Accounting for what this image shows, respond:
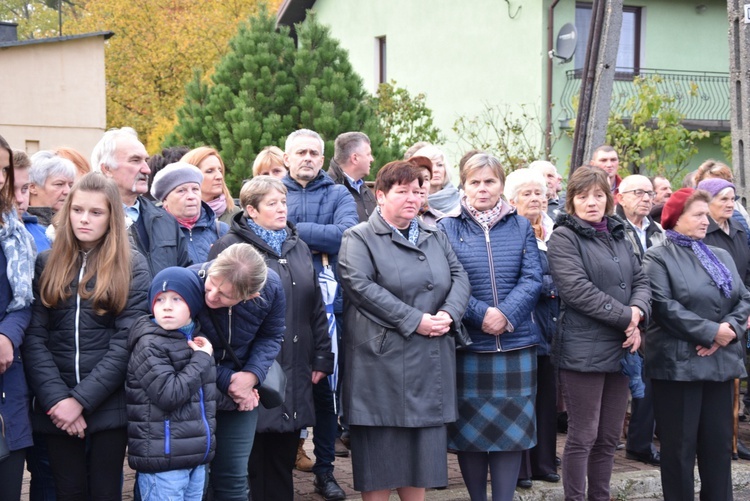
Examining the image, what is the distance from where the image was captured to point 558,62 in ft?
64.3

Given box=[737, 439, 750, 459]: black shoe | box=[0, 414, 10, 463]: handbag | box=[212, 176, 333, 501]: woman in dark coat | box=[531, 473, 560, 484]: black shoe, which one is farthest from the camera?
box=[737, 439, 750, 459]: black shoe

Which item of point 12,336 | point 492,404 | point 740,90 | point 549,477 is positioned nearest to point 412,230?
point 492,404

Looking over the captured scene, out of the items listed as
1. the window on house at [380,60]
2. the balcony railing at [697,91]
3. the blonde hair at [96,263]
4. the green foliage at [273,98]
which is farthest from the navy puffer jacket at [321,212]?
the window on house at [380,60]

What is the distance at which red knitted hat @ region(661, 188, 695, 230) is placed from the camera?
612 cm

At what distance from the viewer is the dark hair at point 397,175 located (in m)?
5.50

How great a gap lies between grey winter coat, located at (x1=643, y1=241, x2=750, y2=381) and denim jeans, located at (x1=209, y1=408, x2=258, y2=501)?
260 centimetres

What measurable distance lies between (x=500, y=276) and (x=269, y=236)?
4.58 ft

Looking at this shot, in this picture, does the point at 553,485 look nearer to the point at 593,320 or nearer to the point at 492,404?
the point at 492,404

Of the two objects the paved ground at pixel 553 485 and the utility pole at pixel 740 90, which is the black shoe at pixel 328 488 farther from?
the utility pole at pixel 740 90

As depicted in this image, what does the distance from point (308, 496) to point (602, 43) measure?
527cm

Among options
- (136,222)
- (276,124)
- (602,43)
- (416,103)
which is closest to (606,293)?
(136,222)

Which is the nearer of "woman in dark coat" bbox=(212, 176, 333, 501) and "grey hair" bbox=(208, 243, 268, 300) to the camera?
Result: "grey hair" bbox=(208, 243, 268, 300)

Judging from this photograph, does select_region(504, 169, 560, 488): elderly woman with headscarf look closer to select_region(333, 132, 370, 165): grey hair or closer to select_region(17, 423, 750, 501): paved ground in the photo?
select_region(17, 423, 750, 501): paved ground

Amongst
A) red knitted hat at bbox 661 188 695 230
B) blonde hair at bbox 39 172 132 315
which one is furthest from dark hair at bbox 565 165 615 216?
blonde hair at bbox 39 172 132 315
